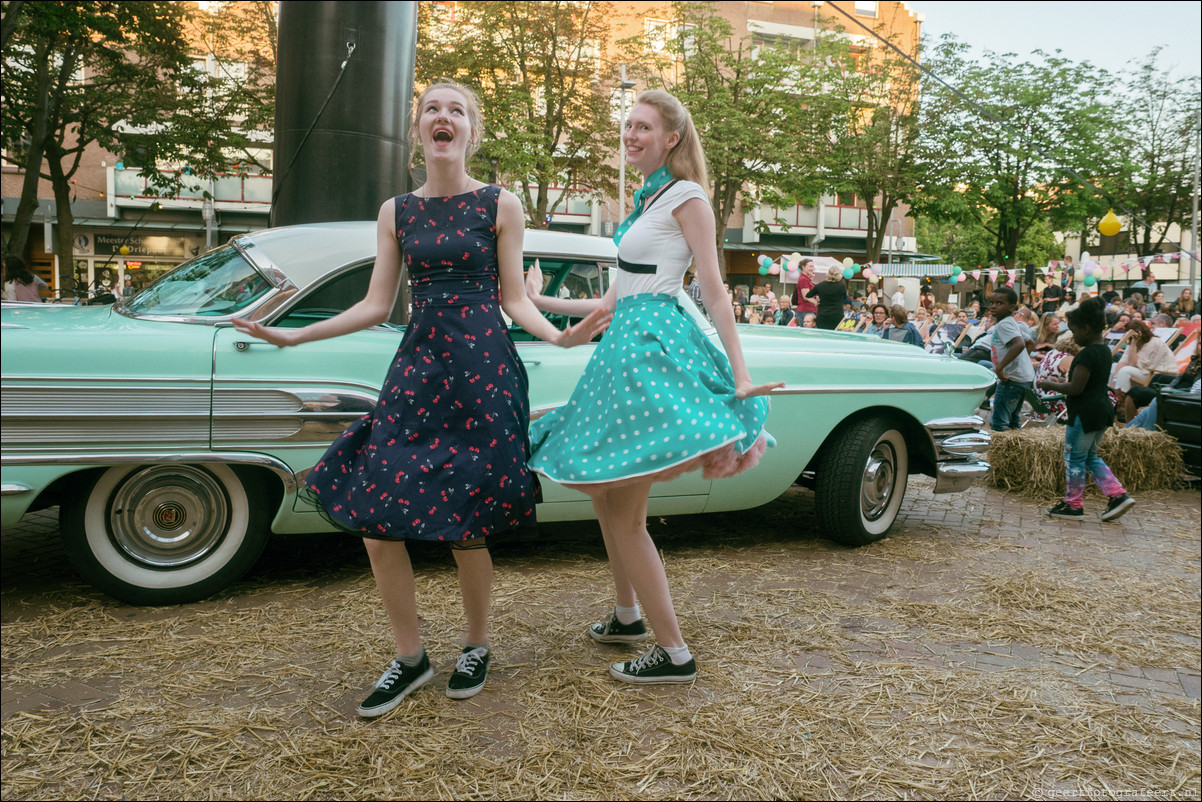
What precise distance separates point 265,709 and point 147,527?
122 centimetres

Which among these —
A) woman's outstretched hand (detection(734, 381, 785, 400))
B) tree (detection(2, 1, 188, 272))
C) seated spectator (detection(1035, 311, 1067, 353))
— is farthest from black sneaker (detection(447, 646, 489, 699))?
tree (detection(2, 1, 188, 272))

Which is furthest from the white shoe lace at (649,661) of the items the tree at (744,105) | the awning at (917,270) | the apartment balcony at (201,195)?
the awning at (917,270)

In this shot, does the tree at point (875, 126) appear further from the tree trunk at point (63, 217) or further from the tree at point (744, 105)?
the tree trunk at point (63, 217)

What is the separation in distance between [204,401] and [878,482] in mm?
3475

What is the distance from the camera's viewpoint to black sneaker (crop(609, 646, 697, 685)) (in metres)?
3.12

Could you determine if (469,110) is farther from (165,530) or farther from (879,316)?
(879,316)

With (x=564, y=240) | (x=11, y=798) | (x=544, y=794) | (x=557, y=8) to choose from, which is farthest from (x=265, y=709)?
(x=557, y=8)

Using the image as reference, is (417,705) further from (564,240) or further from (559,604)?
(564,240)

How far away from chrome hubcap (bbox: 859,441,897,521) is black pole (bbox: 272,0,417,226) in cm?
348

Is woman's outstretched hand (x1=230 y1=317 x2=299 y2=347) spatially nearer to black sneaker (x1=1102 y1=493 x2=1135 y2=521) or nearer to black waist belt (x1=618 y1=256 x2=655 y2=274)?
black waist belt (x1=618 y1=256 x2=655 y2=274)

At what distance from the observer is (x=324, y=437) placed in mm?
3783

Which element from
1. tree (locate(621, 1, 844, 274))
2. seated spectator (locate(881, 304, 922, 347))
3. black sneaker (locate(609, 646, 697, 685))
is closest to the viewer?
black sneaker (locate(609, 646, 697, 685))

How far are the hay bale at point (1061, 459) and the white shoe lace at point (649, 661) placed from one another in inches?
191

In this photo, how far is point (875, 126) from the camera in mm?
30531
